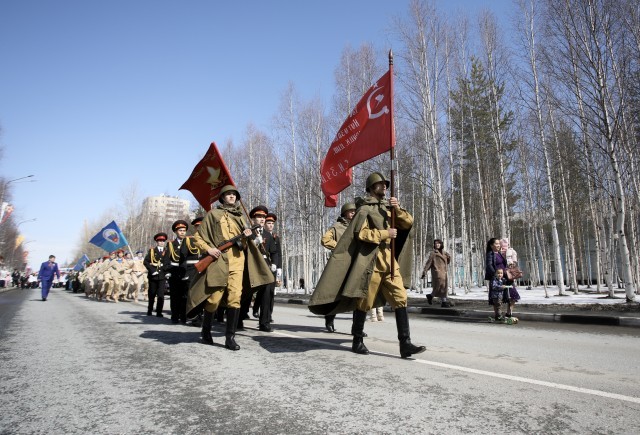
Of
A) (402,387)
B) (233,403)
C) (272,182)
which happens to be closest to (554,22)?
(402,387)

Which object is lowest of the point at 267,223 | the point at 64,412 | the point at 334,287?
the point at 64,412

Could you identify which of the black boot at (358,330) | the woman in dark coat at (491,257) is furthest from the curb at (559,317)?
the black boot at (358,330)

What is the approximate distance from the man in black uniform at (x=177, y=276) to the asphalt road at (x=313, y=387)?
111 inches

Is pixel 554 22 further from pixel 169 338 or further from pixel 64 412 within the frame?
pixel 64 412

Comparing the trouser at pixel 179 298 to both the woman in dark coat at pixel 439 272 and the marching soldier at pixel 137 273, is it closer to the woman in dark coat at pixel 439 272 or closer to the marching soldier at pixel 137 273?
the woman in dark coat at pixel 439 272

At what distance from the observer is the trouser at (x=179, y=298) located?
30.1 feet

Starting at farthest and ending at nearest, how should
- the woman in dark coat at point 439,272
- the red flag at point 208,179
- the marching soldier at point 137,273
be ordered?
1. the marching soldier at point 137,273
2. the woman in dark coat at point 439,272
3. the red flag at point 208,179

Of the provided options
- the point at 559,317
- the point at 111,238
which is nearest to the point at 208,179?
Answer: the point at 559,317

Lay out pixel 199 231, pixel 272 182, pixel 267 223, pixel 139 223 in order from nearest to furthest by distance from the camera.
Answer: pixel 199 231, pixel 267 223, pixel 272 182, pixel 139 223

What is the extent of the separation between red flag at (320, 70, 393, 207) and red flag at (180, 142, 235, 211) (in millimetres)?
2054

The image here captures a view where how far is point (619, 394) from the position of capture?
3369 millimetres

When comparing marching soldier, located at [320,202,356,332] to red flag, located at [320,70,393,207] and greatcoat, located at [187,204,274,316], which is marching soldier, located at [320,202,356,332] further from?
greatcoat, located at [187,204,274,316]

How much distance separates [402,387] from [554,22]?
600 inches

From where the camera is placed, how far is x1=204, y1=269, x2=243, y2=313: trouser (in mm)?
5621
